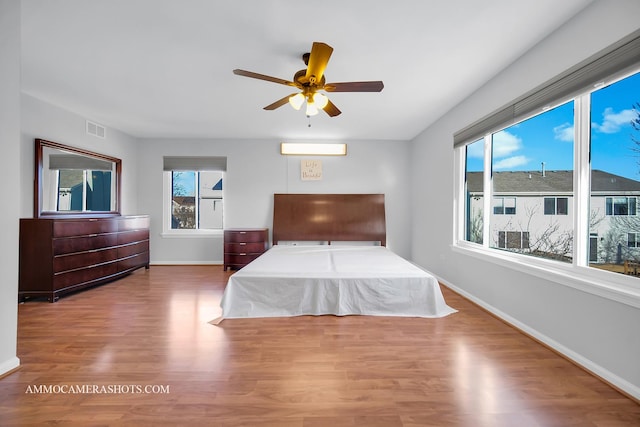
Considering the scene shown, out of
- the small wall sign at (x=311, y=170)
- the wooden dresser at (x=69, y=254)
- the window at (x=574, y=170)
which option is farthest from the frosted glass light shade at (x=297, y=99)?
the wooden dresser at (x=69, y=254)

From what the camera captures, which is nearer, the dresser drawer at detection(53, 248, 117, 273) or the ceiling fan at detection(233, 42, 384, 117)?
the ceiling fan at detection(233, 42, 384, 117)

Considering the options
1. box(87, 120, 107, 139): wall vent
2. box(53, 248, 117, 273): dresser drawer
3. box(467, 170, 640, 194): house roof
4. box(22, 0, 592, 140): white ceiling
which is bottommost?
box(53, 248, 117, 273): dresser drawer

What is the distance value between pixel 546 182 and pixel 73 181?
5.57m

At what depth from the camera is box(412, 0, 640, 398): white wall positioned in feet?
5.07

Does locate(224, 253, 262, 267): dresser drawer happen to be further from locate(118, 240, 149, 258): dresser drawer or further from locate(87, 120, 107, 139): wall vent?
locate(87, 120, 107, 139): wall vent

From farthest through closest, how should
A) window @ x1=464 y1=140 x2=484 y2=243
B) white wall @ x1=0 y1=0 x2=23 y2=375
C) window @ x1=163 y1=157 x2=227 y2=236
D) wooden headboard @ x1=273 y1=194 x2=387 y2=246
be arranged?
window @ x1=163 y1=157 x2=227 y2=236 < wooden headboard @ x1=273 y1=194 x2=387 y2=246 < window @ x1=464 y1=140 x2=484 y2=243 < white wall @ x1=0 y1=0 x2=23 y2=375

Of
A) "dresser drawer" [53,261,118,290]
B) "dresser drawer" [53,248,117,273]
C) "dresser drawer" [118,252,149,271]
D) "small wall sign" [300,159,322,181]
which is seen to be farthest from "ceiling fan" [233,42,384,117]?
"dresser drawer" [118,252,149,271]

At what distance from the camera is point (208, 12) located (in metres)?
1.81

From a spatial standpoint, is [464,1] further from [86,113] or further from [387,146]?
[86,113]

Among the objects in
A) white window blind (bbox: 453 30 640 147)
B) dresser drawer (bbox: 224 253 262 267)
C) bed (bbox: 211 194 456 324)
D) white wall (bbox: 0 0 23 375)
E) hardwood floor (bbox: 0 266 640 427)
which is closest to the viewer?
hardwood floor (bbox: 0 266 640 427)

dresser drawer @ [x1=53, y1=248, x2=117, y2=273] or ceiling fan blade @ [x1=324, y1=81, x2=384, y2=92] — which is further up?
ceiling fan blade @ [x1=324, y1=81, x2=384, y2=92]

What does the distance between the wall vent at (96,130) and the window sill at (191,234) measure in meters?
1.87

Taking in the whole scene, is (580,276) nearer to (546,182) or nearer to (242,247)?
(546,182)

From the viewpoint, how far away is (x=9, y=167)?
1664mm
